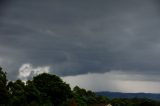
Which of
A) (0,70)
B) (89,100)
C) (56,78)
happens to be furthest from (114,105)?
(0,70)

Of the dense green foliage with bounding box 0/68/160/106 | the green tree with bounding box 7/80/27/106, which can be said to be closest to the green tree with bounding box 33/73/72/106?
the dense green foliage with bounding box 0/68/160/106

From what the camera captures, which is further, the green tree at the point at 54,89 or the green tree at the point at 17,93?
the green tree at the point at 54,89

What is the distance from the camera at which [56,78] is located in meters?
147

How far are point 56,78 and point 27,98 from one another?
28.2 meters

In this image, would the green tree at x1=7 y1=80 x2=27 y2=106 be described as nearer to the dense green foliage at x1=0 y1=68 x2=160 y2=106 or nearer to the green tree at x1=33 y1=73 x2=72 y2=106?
the dense green foliage at x1=0 y1=68 x2=160 y2=106

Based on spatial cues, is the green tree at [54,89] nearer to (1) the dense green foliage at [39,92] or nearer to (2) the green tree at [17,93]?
(1) the dense green foliage at [39,92]

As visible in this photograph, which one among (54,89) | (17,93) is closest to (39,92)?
(17,93)

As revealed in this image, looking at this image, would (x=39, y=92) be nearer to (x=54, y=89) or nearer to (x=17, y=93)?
(x=17, y=93)

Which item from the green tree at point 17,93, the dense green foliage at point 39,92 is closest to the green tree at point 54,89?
the dense green foliage at point 39,92

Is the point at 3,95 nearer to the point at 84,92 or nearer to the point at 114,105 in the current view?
the point at 84,92

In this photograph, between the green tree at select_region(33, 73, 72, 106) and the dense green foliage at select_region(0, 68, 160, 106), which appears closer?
the dense green foliage at select_region(0, 68, 160, 106)

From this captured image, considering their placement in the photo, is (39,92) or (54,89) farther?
(54,89)

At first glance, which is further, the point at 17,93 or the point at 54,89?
the point at 54,89

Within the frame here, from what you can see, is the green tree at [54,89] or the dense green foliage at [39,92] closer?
the dense green foliage at [39,92]
